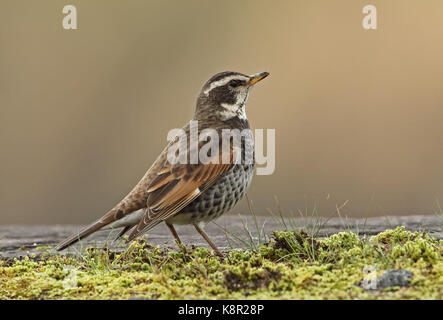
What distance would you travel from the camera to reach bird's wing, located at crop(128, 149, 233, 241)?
6.11 meters

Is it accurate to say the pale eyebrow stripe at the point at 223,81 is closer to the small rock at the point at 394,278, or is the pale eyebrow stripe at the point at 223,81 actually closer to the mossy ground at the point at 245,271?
the mossy ground at the point at 245,271

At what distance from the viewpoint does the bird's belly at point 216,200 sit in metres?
6.45

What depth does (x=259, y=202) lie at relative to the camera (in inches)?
507

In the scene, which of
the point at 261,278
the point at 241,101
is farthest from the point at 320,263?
the point at 241,101

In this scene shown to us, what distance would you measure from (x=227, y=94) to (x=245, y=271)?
128 inches

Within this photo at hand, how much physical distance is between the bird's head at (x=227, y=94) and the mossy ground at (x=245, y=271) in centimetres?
196

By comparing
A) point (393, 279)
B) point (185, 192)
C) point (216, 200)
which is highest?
point (185, 192)

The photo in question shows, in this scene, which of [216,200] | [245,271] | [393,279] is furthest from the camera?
[216,200]

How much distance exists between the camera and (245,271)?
15.2 feet

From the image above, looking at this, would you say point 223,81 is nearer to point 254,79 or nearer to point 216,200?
point 254,79

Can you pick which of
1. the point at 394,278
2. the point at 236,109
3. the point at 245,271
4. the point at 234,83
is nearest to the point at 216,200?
the point at 236,109
